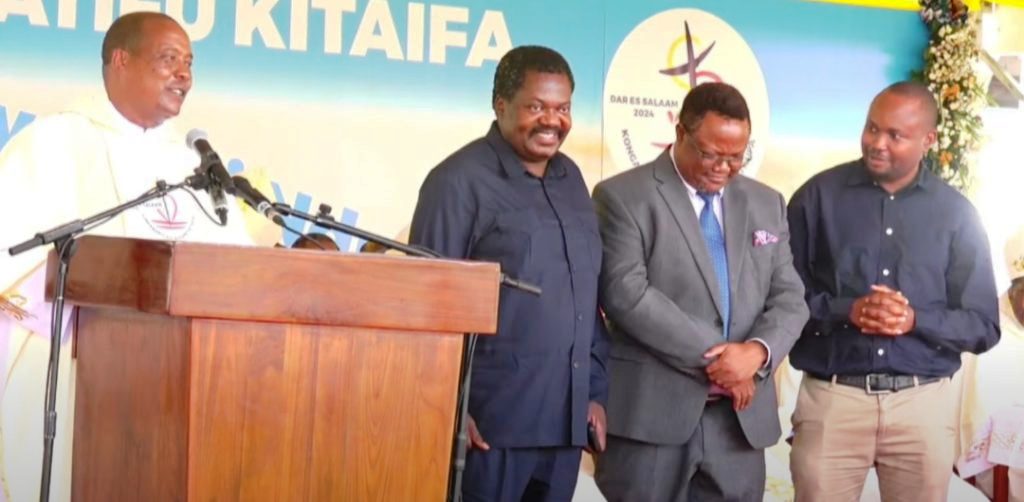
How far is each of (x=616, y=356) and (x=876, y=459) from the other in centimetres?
121

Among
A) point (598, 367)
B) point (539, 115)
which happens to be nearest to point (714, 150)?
point (539, 115)

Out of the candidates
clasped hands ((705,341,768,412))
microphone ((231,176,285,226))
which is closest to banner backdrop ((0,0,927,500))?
clasped hands ((705,341,768,412))

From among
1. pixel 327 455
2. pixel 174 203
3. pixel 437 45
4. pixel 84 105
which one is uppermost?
Result: pixel 437 45

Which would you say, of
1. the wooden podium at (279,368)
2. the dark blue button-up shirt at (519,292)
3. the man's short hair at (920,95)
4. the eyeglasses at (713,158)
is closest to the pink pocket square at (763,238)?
the eyeglasses at (713,158)

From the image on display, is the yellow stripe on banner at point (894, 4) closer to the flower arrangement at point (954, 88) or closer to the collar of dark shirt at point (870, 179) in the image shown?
the flower arrangement at point (954, 88)

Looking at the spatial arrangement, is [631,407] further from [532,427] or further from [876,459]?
[876,459]

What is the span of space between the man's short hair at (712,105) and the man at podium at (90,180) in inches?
57.5

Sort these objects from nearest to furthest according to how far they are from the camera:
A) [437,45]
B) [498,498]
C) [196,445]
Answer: [196,445]
[498,498]
[437,45]

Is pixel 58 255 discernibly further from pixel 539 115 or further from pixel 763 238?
pixel 763 238

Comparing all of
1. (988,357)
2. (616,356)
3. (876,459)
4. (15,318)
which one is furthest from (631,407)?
(988,357)

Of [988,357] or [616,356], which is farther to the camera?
[988,357]

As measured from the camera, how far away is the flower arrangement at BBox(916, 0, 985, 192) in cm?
627

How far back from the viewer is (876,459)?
4832 mm

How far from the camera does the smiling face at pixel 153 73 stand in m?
Answer: 4.36
